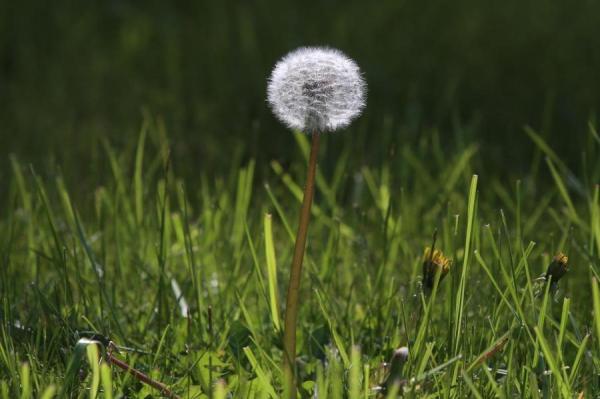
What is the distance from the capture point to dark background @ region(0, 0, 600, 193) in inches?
132

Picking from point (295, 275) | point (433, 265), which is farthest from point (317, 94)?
point (433, 265)

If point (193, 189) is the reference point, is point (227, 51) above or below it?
above

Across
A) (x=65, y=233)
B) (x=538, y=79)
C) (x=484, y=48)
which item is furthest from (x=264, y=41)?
(x=65, y=233)

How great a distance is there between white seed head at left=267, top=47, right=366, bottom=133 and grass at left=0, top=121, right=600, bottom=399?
172 mm

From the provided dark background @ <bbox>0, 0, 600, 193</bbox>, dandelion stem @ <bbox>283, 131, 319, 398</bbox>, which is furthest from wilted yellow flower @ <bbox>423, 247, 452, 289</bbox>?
dark background @ <bbox>0, 0, 600, 193</bbox>

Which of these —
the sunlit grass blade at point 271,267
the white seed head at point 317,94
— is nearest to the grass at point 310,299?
the sunlit grass blade at point 271,267

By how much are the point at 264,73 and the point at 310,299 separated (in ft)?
6.91

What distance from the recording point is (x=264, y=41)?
4.29 meters

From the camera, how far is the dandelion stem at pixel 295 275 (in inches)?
51.1

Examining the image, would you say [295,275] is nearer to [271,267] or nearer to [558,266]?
[271,267]

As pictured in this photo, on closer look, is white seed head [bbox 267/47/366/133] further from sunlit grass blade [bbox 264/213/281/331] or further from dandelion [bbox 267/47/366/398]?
sunlit grass blade [bbox 264/213/281/331]

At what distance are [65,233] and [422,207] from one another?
1.03 meters

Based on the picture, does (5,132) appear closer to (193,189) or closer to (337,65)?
(193,189)

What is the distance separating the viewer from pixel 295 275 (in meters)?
1.32
